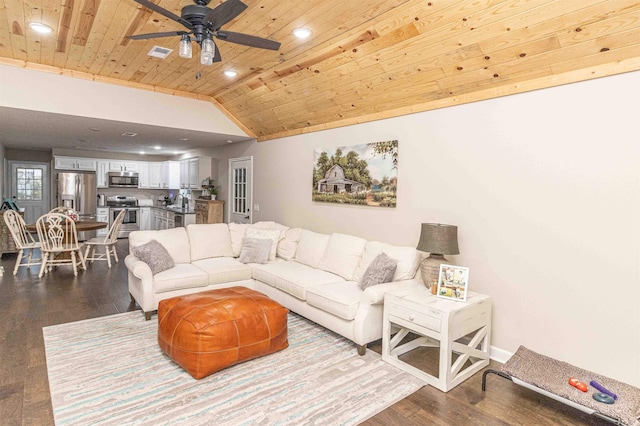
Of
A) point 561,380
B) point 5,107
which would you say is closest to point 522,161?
point 561,380

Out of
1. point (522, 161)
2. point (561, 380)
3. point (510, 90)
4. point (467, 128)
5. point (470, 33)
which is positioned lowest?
point (561, 380)

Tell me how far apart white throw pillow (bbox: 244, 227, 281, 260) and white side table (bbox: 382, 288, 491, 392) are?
7.32 feet

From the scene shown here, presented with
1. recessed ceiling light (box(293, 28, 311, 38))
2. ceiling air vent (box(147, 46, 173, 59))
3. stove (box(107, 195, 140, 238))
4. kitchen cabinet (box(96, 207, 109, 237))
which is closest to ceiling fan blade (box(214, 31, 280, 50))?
recessed ceiling light (box(293, 28, 311, 38))

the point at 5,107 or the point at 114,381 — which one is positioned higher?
the point at 5,107

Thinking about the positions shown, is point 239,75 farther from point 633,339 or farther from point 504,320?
point 633,339

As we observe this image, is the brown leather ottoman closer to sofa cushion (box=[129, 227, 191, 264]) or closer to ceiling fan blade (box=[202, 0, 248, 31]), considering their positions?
sofa cushion (box=[129, 227, 191, 264])

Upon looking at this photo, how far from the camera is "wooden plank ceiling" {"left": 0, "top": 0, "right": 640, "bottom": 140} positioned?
2486 mm

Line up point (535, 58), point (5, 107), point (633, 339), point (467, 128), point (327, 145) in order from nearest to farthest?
1. point (633, 339)
2. point (535, 58)
3. point (467, 128)
4. point (5, 107)
5. point (327, 145)

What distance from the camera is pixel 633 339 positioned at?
2545 mm

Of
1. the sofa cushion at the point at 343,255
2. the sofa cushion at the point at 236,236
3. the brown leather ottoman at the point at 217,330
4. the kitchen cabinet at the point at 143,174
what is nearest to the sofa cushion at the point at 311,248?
the sofa cushion at the point at 343,255

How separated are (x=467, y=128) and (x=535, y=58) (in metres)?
0.82

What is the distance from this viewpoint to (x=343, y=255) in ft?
13.7

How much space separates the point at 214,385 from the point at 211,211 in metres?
5.36

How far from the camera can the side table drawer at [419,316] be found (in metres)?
2.75
